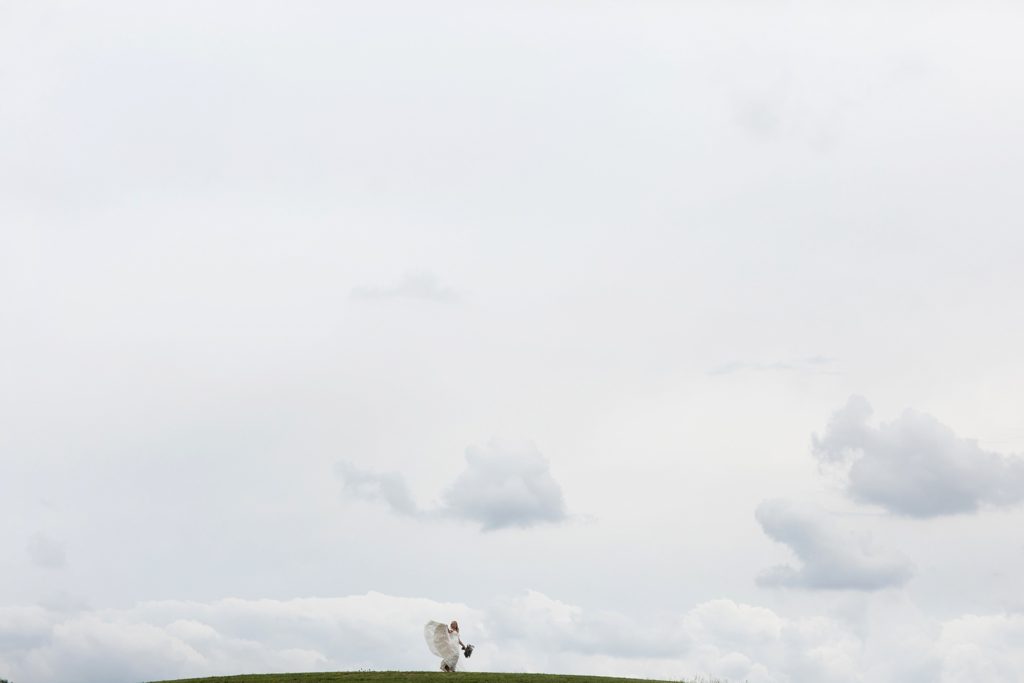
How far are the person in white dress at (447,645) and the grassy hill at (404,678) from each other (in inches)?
37.1

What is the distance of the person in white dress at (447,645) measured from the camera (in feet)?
Answer: 215

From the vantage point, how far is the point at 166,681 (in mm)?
67688

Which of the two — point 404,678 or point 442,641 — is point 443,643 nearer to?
point 442,641

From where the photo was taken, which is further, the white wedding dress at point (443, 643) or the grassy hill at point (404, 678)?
the white wedding dress at point (443, 643)

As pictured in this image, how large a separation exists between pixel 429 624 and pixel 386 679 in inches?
168

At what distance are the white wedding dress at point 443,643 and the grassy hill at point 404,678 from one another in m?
1.00

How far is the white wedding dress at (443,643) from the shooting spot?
215ft

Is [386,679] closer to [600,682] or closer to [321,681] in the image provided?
[321,681]

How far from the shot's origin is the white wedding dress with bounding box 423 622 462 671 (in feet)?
215

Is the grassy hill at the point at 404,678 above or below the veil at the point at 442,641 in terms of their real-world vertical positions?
below

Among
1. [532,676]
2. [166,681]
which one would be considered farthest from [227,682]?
[532,676]

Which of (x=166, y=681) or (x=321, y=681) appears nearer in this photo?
(x=321, y=681)

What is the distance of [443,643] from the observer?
216 ft

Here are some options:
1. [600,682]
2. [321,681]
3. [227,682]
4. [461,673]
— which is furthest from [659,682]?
[227,682]
